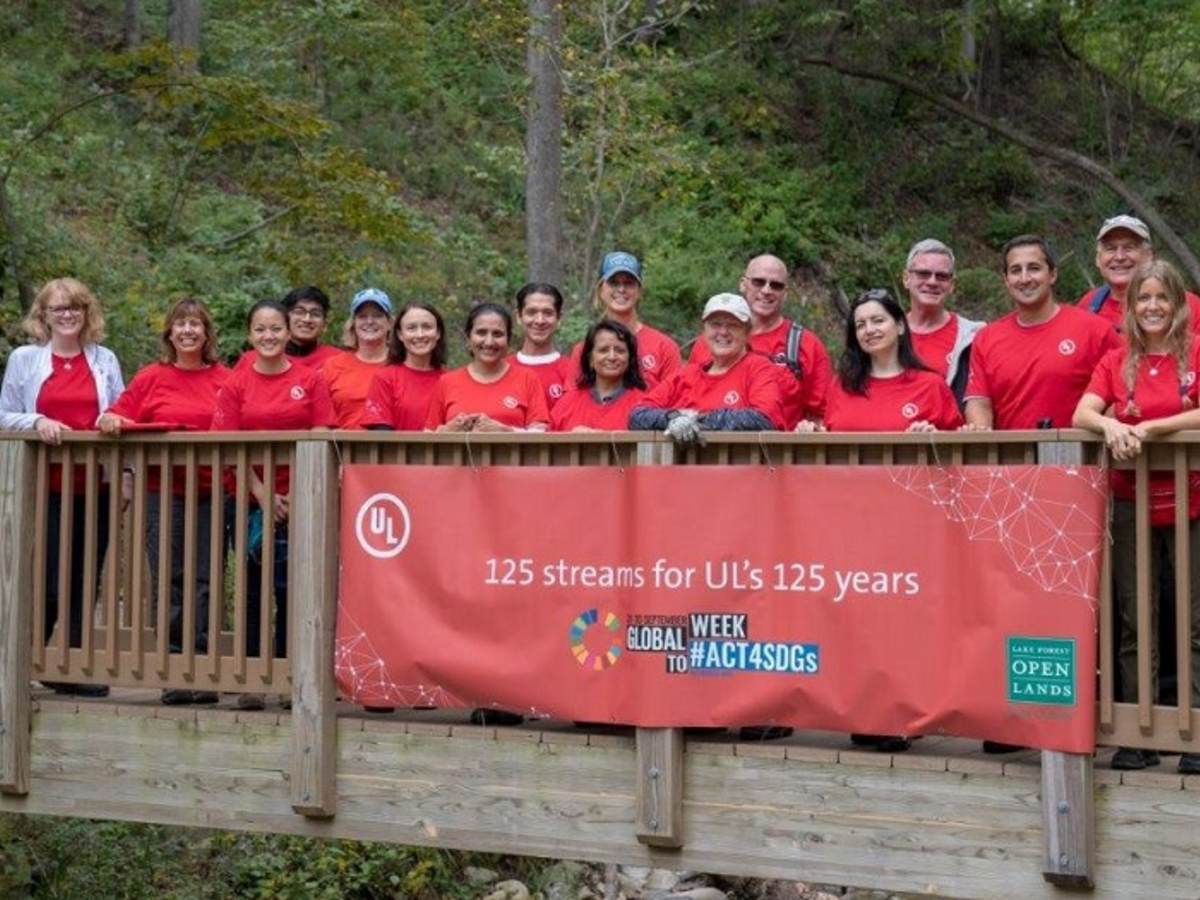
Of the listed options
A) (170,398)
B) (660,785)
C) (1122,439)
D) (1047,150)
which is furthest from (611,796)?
(1047,150)

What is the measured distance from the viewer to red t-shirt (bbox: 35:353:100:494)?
852 centimetres

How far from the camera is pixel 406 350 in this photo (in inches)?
325

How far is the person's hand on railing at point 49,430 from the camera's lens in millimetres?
8211

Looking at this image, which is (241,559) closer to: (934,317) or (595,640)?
(595,640)

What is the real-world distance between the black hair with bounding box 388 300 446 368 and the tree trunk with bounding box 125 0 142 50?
54.8 feet

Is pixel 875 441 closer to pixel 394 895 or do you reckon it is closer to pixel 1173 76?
pixel 394 895

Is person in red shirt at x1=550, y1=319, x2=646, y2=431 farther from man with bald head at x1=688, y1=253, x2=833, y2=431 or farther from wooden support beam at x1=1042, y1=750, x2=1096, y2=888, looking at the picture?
wooden support beam at x1=1042, y1=750, x2=1096, y2=888

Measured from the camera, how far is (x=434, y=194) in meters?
24.1

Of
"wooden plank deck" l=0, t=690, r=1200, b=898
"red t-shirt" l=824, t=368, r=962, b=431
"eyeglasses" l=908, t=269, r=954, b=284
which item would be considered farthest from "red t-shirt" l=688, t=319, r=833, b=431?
"wooden plank deck" l=0, t=690, r=1200, b=898

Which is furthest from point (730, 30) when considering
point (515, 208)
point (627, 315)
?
point (627, 315)

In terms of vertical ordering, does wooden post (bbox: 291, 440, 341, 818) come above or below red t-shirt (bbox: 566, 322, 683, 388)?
below

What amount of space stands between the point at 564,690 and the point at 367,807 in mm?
1135

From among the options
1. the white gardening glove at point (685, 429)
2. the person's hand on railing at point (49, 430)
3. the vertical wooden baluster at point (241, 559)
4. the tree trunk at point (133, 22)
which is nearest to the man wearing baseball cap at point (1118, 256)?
the white gardening glove at point (685, 429)

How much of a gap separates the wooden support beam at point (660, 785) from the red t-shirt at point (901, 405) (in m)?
1.35
